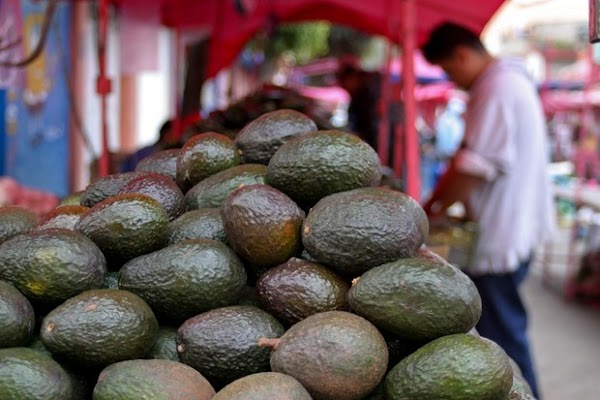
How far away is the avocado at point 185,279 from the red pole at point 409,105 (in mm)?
1818

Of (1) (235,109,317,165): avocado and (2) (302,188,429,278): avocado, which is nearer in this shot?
(2) (302,188,429,278): avocado

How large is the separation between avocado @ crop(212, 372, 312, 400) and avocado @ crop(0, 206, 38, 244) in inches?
29.9

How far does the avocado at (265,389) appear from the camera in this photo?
1.24 m

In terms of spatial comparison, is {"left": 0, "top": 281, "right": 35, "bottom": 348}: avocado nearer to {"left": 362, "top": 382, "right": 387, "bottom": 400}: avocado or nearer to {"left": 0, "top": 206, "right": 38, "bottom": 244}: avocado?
{"left": 0, "top": 206, "right": 38, "bottom": 244}: avocado

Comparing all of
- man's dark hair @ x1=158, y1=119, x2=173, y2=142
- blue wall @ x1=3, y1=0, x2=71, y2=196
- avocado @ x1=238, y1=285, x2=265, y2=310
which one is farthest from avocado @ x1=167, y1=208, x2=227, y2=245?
blue wall @ x1=3, y1=0, x2=71, y2=196

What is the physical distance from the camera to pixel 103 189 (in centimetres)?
189

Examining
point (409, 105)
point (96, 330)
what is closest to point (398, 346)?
point (96, 330)

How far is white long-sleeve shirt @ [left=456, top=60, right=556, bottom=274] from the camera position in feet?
12.7

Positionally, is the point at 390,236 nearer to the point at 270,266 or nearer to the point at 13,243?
the point at 270,266

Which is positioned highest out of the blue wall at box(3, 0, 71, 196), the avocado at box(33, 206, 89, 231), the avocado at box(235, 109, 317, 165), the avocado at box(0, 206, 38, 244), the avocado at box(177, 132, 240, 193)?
the avocado at box(235, 109, 317, 165)

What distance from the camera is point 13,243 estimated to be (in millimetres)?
1528

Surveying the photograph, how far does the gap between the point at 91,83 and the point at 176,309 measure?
20.6 feet

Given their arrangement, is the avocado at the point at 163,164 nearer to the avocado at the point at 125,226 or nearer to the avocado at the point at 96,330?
the avocado at the point at 125,226

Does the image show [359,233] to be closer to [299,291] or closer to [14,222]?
[299,291]
